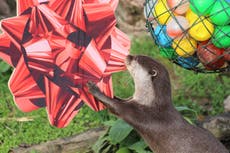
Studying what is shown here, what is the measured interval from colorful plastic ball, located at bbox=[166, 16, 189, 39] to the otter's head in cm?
58

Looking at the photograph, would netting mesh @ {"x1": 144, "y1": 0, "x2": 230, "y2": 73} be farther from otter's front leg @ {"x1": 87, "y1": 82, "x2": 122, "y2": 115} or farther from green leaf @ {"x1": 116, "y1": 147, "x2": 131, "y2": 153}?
green leaf @ {"x1": 116, "y1": 147, "x2": 131, "y2": 153}

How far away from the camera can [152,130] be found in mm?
3818

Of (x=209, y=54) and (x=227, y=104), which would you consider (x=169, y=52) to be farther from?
(x=227, y=104)

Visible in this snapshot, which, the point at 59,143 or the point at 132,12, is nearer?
the point at 59,143

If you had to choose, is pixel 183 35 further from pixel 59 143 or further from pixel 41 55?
pixel 59 143

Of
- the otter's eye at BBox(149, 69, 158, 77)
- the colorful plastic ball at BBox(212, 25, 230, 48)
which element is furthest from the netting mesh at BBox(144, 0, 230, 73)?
the otter's eye at BBox(149, 69, 158, 77)

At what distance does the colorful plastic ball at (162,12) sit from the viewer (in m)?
3.38

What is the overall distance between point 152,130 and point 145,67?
0.45 metres

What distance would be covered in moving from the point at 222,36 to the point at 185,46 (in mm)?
241

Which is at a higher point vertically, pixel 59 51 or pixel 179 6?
pixel 179 6

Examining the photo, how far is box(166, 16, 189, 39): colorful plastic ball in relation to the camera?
3.30 meters

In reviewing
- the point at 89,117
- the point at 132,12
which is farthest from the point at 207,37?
the point at 132,12

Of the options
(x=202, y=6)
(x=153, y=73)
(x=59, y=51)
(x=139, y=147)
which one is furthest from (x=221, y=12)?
(x=139, y=147)

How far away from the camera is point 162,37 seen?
3.47 m
